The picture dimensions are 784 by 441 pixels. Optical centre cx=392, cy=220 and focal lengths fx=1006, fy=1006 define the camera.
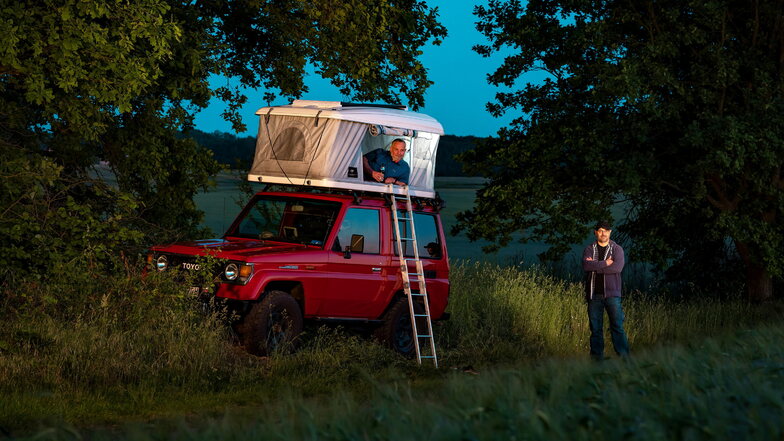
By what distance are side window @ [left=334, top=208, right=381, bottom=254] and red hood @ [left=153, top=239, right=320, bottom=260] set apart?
0.50 metres

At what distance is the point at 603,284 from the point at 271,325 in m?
4.59

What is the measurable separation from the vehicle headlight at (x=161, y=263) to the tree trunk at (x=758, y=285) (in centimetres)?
1508

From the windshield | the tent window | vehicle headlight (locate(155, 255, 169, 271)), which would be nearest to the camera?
vehicle headlight (locate(155, 255, 169, 271))

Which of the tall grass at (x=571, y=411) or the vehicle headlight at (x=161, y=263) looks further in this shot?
the vehicle headlight at (x=161, y=263)

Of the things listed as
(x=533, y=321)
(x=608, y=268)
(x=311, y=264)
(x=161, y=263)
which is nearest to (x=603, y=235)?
(x=608, y=268)

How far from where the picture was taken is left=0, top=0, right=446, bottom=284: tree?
12961mm

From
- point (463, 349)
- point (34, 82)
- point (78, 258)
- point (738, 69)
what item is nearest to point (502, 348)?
point (463, 349)

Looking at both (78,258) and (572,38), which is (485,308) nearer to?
(572,38)

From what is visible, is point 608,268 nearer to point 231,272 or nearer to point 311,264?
point 311,264

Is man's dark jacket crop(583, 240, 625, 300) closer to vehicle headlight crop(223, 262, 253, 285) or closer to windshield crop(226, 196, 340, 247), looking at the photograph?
windshield crop(226, 196, 340, 247)

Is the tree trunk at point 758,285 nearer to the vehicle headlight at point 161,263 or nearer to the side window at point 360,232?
the side window at point 360,232

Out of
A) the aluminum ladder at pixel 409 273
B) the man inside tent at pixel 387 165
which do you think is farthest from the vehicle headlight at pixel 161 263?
the aluminum ladder at pixel 409 273

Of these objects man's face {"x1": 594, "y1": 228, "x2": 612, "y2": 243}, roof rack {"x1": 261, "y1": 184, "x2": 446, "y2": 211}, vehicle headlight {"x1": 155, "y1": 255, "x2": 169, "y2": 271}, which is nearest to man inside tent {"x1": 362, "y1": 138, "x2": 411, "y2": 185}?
roof rack {"x1": 261, "y1": 184, "x2": 446, "y2": 211}

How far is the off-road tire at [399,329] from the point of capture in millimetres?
14289
